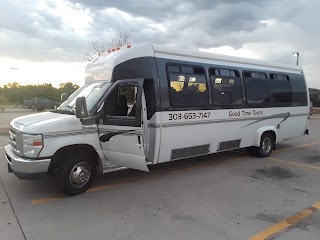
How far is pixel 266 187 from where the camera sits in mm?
6477

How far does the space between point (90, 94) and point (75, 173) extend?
1634mm

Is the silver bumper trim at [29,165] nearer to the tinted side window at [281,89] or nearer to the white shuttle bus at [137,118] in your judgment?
the white shuttle bus at [137,118]

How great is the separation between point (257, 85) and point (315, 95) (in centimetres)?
4239

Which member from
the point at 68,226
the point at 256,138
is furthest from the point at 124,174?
the point at 256,138

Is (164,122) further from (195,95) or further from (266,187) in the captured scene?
(266,187)

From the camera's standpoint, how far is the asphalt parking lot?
14.3ft

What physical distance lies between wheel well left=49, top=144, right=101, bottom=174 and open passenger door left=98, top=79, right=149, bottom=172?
0.75 ft

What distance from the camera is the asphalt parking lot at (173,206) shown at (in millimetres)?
4348

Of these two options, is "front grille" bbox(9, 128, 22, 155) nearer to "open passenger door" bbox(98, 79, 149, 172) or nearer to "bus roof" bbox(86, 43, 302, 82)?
"open passenger door" bbox(98, 79, 149, 172)

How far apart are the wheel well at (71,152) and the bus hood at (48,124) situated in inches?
14.4

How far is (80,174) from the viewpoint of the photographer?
5.75 m

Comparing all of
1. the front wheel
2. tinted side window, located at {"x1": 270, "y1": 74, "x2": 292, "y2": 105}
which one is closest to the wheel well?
the front wheel

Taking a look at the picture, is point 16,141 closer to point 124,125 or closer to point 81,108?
point 81,108

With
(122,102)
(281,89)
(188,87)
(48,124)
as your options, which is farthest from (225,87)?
(48,124)
